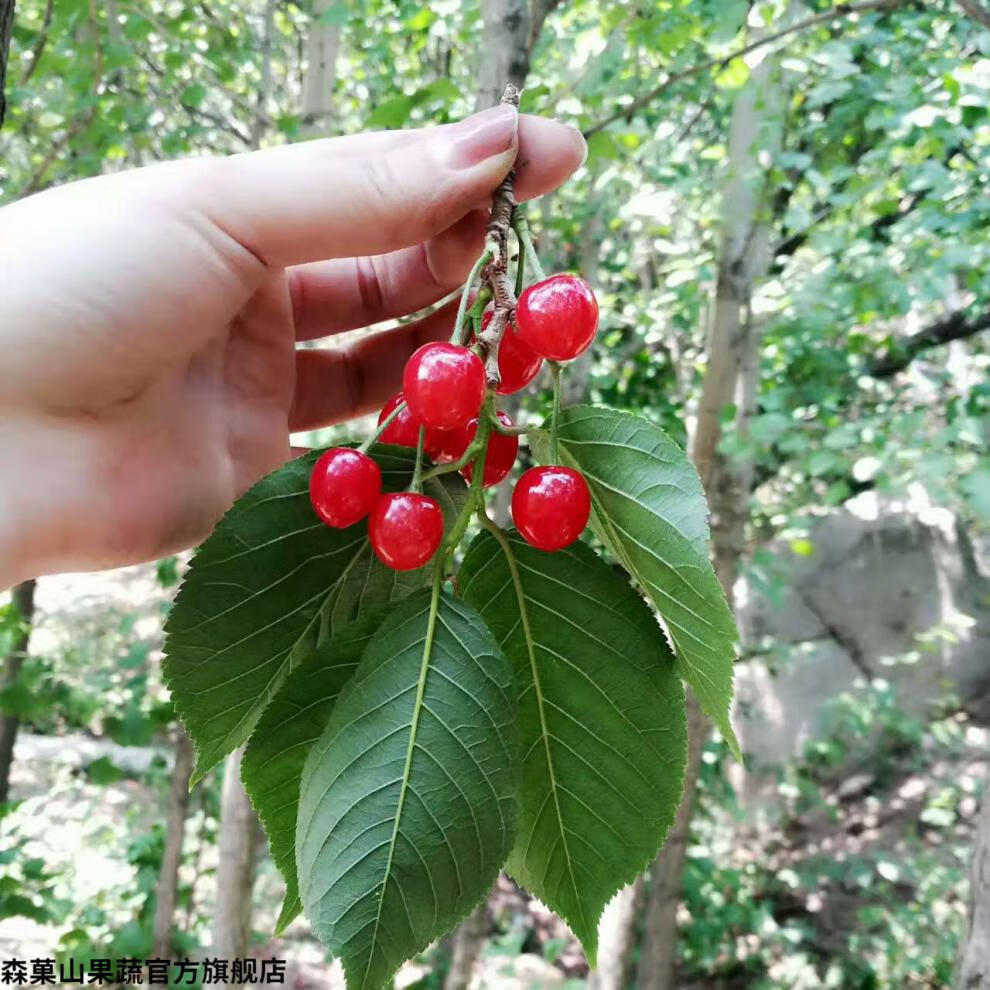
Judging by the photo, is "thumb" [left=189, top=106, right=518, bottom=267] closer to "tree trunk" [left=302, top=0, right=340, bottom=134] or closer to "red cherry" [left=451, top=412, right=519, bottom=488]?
"red cherry" [left=451, top=412, right=519, bottom=488]

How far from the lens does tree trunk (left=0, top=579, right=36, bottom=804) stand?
264cm

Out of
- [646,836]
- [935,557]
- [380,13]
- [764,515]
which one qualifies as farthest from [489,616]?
[935,557]

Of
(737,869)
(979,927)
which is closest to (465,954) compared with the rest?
(979,927)

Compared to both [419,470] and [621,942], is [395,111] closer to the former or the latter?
[419,470]

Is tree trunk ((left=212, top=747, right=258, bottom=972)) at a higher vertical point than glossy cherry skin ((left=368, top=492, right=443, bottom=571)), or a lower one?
lower

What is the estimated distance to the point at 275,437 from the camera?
135 centimetres

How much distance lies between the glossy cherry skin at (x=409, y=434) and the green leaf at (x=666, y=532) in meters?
0.12

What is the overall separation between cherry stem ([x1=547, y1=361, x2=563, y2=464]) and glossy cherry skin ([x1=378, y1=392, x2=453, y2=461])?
128 mm

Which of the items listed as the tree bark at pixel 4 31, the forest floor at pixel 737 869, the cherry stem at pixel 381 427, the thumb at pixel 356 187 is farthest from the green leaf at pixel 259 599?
the forest floor at pixel 737 869

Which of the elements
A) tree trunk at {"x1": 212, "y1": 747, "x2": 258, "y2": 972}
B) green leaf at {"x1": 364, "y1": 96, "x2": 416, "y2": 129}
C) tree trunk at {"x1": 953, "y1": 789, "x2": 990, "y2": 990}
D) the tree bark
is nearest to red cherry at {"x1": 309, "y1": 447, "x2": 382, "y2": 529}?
the tree bark

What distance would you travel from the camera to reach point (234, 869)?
2139mm

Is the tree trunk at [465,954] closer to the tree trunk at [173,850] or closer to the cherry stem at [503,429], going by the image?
the tree trunk at [173,850]

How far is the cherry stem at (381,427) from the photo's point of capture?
0.73 metres

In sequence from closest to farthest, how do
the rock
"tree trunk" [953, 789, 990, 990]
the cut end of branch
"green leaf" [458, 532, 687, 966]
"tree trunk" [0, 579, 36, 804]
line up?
"green leaf" [458, 532, 687, 966] → the cut end of branch → "tree trunk" [953, 789, 990, 990] → "tree trunk" [0, 579, 36, 804] → the rock
